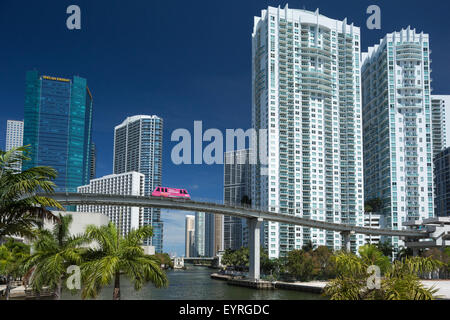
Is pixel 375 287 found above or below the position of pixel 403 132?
below

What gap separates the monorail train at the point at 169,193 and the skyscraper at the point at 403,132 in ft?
292

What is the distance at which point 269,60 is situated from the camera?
14275 centimetres

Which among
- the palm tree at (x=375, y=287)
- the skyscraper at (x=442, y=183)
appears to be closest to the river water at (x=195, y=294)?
the palm tree at (x=375, y=287)

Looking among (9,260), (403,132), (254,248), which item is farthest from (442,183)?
(9,260)

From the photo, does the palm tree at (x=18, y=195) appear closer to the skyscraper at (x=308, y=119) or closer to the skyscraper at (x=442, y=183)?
the skyscraper at (x=308, y=119)

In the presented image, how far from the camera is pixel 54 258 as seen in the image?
19.5 metres

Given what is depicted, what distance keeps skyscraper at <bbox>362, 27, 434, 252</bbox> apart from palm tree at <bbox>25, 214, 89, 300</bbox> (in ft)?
453

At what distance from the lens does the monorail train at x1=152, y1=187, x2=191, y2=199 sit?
3241 inches

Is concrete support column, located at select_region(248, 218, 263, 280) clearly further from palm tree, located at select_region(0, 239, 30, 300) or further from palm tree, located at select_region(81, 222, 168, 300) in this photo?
palm tree, located at select_region(81, 222, 168, 300)

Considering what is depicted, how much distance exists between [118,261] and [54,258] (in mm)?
5000

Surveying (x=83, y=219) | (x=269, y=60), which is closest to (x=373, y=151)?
(x=269, y=60)

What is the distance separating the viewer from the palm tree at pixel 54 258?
19.1m

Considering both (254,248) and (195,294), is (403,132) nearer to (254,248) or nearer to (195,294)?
(254,248)
